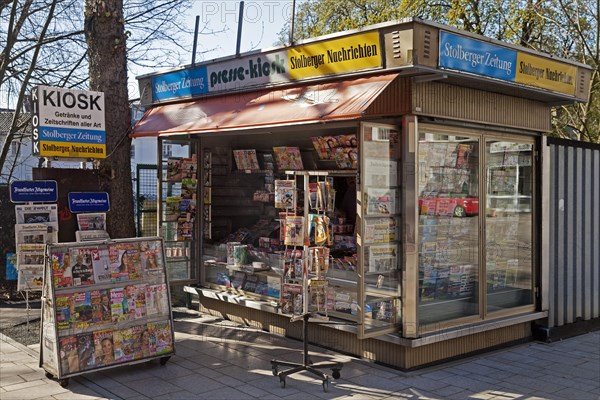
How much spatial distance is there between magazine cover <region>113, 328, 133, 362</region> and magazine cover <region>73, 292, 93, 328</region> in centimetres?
29

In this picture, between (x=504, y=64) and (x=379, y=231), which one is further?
(x=504, y=64)

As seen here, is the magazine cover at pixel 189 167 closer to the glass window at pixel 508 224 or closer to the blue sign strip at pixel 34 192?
the blue sign strip at pixel 34 192

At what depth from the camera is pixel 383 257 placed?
5.99 meters

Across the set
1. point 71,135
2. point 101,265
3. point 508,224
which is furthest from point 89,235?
point 508,224

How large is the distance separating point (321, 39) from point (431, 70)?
1.29 meters

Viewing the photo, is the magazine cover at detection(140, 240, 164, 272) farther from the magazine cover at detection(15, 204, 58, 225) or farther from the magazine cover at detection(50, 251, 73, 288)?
the magazine cover at detection(15, 204, 58, 225)

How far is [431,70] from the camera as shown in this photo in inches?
218

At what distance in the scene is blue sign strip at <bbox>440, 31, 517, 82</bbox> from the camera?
570 cm

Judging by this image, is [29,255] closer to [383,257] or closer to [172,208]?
[172,208]

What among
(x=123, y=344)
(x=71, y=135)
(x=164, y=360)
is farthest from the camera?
(x=71, y=135)

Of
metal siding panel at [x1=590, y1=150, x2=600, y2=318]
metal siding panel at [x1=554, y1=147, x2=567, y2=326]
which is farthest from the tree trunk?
metal siding panel at [x1=590, y1=150, x2=600, y2=318]

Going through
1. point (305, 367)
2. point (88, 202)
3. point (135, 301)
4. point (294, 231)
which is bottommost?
point (305, 367)

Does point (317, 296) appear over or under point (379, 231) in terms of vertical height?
under

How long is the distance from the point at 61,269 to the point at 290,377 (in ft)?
7.43
